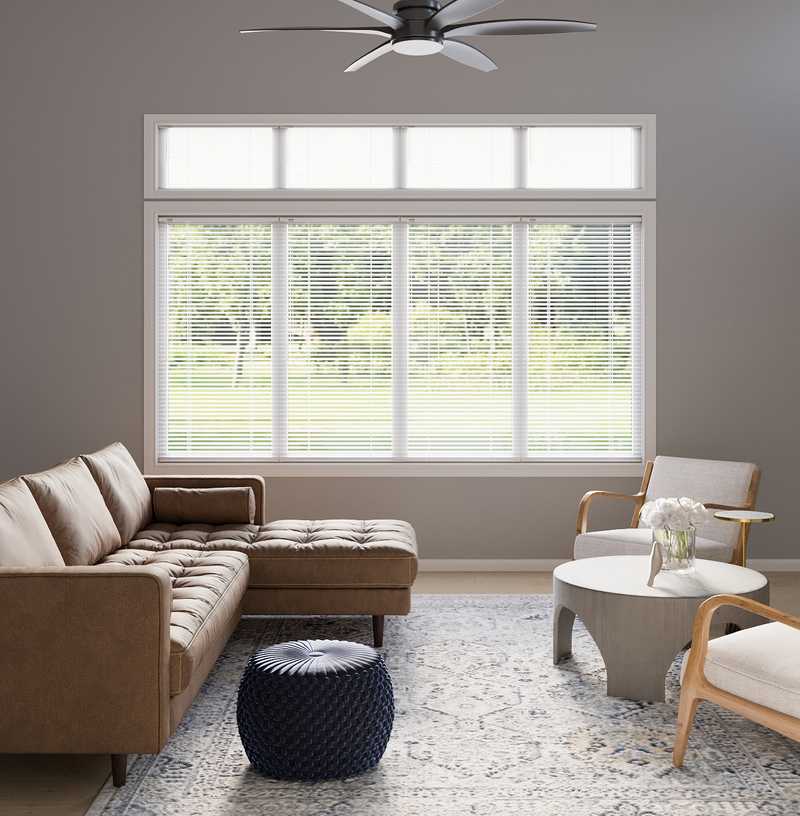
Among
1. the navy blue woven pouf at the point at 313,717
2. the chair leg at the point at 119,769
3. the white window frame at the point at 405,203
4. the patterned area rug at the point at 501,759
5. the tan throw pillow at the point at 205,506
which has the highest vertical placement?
the white window frame at the point at 405,203

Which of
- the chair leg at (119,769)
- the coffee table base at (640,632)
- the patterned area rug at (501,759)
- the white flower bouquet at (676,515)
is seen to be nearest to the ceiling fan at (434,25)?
the white flower bouquet at (676,515)

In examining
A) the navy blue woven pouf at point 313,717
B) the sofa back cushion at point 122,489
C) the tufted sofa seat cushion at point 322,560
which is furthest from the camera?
the sofa back cushion at point 122,489

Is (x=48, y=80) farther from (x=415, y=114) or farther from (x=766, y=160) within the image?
(x=766, y=160)

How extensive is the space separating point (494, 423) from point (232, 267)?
83.8 inches

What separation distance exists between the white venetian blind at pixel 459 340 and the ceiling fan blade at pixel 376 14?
2424 mm

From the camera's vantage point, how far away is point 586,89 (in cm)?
610

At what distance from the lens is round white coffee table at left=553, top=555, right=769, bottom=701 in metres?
3.61

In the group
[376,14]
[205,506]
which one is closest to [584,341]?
[205,506]

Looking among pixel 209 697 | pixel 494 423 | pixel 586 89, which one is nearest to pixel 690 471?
pixel 494 423

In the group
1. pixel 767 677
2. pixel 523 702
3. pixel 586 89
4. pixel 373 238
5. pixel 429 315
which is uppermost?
pixel 586 89

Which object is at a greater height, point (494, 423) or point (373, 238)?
point (373, 238)

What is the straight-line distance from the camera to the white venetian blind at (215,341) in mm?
6184

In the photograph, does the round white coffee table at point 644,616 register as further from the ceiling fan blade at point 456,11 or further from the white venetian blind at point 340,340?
the white venetian blind at point 340,340

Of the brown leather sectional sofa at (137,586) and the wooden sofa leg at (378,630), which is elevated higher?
the brown leather sectional sofa at (137,586)
